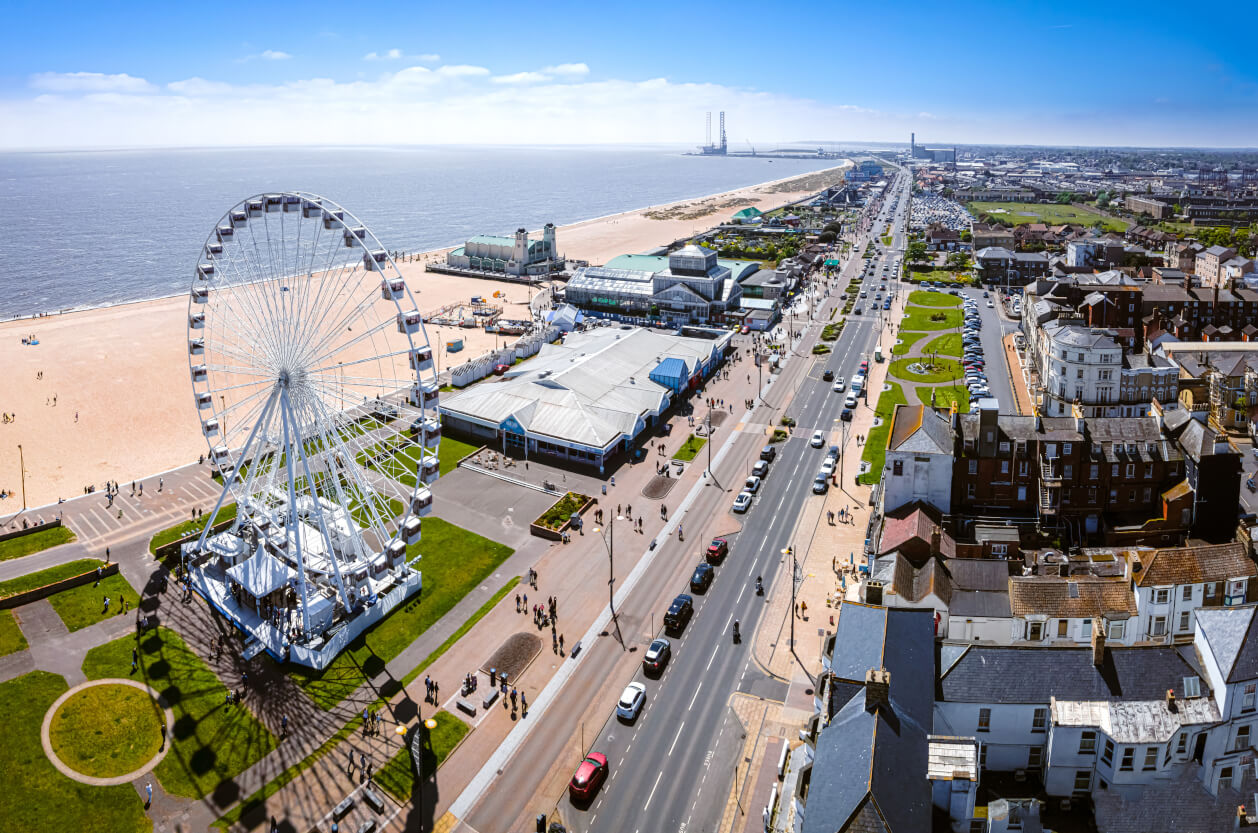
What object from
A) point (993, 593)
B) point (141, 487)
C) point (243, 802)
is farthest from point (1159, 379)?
point (141, 487)

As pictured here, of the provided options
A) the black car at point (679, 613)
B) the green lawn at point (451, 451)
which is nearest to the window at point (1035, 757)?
the black car at point (679, 613)

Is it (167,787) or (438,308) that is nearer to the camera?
(167,787)

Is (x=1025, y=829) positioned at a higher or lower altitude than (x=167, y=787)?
higher

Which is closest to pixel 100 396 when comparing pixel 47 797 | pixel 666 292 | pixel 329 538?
pixel 329 538

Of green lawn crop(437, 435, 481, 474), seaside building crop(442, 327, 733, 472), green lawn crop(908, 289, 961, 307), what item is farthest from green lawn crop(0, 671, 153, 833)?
green lawn crop(908, 289, 961, 307)

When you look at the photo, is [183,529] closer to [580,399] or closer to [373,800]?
[373,800]

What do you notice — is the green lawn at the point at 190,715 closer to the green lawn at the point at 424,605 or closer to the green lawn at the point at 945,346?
the green lawn at the point at 424,605

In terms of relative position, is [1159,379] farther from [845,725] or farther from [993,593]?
[845,725]
